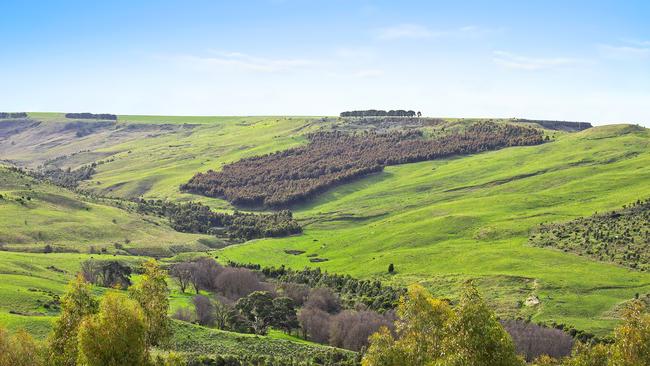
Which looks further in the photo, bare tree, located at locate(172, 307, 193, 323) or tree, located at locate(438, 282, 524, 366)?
bare tree, located at locate(172, 307, 193, 323)

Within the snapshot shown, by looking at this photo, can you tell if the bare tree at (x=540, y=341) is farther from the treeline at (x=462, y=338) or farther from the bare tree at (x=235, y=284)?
the bare tree at (x=235, y=284)

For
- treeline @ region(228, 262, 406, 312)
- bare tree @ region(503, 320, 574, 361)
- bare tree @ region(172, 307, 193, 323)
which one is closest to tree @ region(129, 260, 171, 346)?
bare tree @ region(172, 307, 193, 323)

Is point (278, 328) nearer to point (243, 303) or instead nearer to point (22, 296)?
point (243, 303)

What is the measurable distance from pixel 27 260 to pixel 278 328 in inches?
2343

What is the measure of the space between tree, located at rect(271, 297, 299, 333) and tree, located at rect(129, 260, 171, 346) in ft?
197

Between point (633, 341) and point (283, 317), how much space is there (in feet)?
264

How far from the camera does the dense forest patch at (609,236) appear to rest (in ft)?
469

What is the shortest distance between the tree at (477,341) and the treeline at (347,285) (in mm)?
79596

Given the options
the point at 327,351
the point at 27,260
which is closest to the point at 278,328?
the point at 327,351

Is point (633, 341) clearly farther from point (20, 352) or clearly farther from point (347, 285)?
point (347, 285)

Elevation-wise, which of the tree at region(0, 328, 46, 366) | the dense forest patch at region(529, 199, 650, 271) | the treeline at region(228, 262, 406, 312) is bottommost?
the treeline at region(228, 262, 406, 312)

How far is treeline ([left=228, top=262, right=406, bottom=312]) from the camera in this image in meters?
130

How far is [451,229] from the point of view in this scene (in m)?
188

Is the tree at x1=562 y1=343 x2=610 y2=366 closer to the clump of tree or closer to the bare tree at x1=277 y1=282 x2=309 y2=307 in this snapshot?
the bare tree at x1=277 y1=282 x2=309 y2=307
